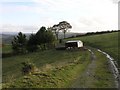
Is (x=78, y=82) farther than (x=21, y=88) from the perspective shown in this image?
Yes

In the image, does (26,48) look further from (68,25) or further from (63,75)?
(68,25)

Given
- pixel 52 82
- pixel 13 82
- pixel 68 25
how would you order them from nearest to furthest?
pixel 13 82
pixel 52 82
pixel 68 25

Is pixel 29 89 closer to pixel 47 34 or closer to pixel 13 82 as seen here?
pixel 13 82

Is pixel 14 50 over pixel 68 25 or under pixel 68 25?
under

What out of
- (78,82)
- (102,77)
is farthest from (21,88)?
(102,77)

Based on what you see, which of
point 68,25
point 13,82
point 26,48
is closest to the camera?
A: point 13,82

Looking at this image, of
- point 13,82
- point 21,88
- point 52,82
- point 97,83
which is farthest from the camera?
point 97,83

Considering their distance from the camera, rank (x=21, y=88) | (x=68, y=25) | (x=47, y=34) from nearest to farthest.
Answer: (x=21, y=88) → (x=47, y=34) → (x=68, y=25)

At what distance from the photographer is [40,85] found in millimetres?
21078

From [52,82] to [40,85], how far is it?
1751 mm

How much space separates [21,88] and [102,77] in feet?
35.1

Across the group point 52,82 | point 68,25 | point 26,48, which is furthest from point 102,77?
point 68,25

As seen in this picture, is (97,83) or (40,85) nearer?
(40,85)

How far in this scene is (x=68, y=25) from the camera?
7239 inches
